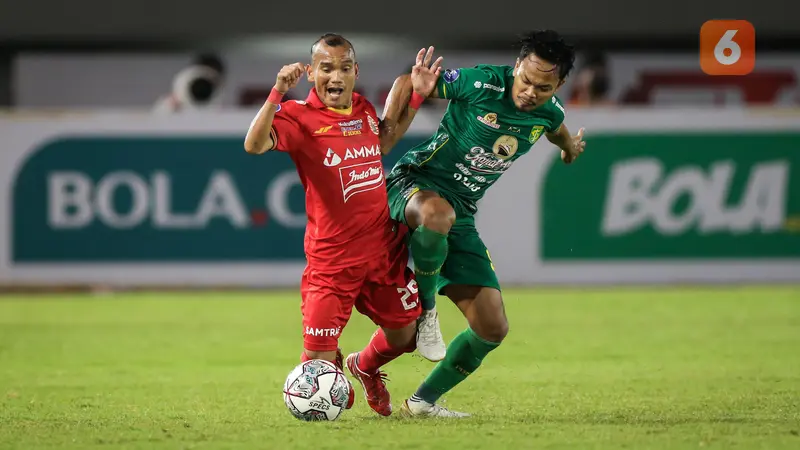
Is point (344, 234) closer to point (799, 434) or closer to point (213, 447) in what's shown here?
point (213, 447)

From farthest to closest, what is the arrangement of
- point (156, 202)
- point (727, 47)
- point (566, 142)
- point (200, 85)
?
point (727, 47), point (200, 85), point (156, 202), point (566, 142)

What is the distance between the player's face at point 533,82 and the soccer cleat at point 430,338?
1.14m

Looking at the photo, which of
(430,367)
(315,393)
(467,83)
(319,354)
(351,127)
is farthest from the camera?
(430,367)

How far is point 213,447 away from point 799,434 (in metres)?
2.48

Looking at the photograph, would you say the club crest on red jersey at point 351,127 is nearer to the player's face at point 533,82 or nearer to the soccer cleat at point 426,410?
the player's face at point 533,82

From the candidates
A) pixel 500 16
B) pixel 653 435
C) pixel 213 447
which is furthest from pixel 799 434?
pixel 500 16

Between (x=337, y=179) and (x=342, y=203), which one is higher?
(x=337, y=179)

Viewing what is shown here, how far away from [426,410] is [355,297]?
26.2 inches

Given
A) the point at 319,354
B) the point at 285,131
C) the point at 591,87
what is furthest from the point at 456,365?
the point at 591,87

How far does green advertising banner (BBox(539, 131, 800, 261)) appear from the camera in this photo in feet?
41.2

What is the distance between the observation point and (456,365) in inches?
256

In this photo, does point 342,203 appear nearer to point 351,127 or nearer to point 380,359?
point 351,127

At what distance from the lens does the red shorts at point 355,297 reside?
241 inches

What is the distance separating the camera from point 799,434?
18.1 feet
